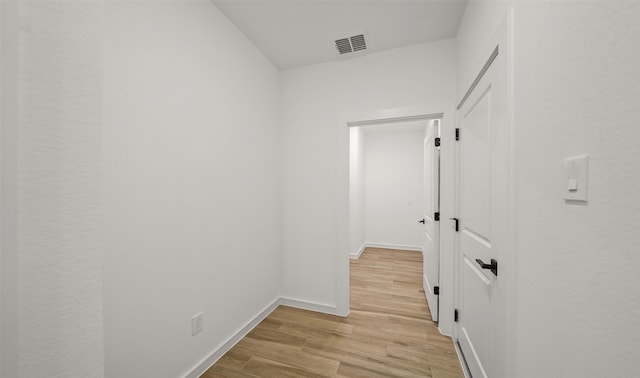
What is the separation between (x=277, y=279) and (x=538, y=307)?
2.23 meters

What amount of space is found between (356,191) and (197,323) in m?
3.41

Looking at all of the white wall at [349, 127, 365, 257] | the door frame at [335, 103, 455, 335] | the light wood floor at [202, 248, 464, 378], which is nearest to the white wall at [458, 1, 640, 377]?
the light wood floor at [202, 248, 464, 378]

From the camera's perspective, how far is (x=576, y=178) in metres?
0.64

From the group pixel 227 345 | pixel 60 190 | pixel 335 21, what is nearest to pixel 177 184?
pixel 60 190

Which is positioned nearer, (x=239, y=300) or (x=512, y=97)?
(x=512, y=97)

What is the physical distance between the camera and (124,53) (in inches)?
46.9

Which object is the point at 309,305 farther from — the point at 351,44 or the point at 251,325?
the point at 351,44

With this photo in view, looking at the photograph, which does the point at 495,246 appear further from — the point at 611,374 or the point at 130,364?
the point at 130,364

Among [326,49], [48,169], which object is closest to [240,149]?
[326,49]

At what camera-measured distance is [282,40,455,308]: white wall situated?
2213 mm

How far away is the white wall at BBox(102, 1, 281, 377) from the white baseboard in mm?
47

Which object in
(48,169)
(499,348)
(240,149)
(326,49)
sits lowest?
(499,348)

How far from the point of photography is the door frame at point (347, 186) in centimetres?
206

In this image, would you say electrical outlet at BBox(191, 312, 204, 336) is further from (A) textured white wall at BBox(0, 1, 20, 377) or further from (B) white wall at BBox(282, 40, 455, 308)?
(A) textured white wall at BBox(0, 1, 20, 377)
